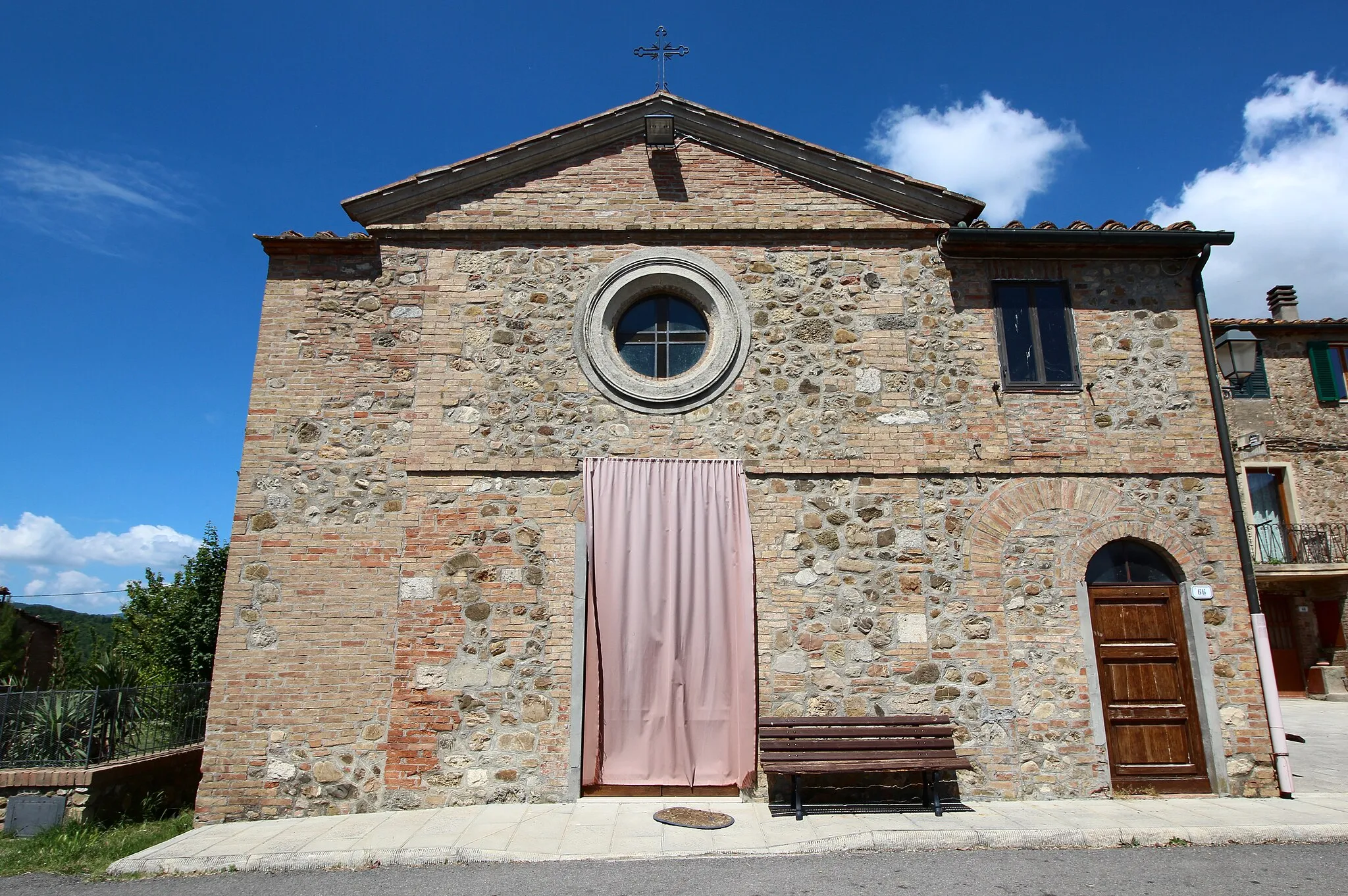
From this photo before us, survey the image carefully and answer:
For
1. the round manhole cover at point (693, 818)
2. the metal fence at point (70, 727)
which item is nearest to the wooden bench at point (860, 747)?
the round manhole cover at point (693, 818)

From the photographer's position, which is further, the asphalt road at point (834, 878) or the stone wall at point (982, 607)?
the stone wall at point (982, 607)

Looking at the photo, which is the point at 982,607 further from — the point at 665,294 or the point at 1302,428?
the point at 1302,428

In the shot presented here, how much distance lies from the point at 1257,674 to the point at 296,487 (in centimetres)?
1007

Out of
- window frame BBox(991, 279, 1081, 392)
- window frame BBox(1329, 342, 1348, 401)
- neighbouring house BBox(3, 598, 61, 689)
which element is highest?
window frame BBox(1329, 342, 1348, 401)

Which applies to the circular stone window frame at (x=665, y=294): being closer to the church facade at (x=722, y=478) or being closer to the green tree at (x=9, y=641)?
the church facade at (x=722, y=478)

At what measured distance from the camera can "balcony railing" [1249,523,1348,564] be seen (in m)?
17.7

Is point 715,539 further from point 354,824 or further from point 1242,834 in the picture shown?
point 1242,834

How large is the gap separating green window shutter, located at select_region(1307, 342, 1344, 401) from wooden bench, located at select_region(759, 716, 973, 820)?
17.9 meters

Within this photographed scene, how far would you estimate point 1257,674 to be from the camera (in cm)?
748

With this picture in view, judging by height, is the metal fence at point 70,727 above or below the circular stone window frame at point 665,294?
below

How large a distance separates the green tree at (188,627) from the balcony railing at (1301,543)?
22449 millimetres

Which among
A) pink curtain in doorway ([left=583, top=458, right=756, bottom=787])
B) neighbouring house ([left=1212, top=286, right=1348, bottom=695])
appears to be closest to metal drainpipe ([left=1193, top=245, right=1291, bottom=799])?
pink curtain in doorway ([left=583, top=458, right=756, bottom=787])

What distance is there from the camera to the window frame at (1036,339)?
26.6 feet

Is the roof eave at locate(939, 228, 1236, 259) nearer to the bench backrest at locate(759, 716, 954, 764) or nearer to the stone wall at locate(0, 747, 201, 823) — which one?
the bench backrest at locate(759, 716, 954, 764)
